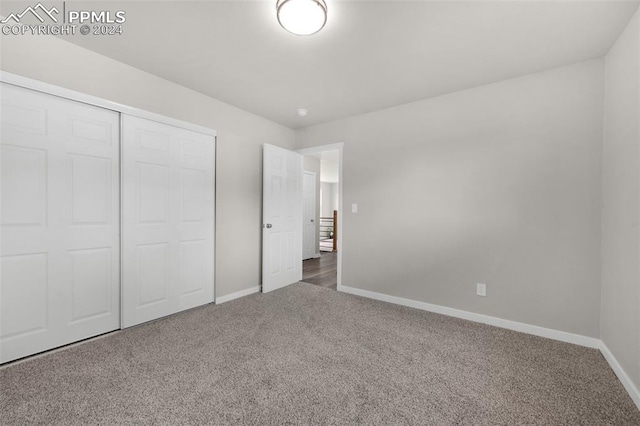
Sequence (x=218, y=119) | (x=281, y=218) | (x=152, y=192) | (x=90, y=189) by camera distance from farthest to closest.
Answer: (x=281, y=218) < (x=218, y=119) < (x=152, y=192) < (x=90, y=189)

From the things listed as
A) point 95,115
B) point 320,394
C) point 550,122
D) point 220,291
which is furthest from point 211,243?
point 550,122

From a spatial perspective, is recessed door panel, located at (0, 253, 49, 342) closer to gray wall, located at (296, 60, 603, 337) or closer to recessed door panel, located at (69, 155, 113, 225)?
recessed door panel, located at (69, 155, 113, 225)

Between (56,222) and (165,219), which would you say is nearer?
(56,222)

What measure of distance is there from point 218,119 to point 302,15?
1.99 metres

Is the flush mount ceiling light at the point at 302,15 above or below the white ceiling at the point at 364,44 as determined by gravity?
below

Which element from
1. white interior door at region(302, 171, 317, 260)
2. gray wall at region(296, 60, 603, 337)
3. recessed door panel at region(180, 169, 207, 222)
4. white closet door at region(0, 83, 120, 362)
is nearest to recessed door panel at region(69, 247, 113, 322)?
white closet door at region(0, 83, 120, 362)

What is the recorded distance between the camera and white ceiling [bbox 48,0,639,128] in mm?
1784


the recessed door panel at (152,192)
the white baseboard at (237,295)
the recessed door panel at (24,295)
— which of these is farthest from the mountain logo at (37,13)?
the white baseboard at (237,295)

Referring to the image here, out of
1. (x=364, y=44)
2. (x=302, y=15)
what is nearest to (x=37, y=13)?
(x=302, y=15)

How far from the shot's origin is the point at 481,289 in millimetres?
2812

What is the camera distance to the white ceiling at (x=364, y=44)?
1.78 metres

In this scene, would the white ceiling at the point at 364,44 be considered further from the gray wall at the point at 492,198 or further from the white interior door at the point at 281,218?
the white interior door at the point at 281,218

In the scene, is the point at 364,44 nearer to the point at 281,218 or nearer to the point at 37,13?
the point at 37,13

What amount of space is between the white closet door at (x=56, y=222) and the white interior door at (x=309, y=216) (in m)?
4.22
